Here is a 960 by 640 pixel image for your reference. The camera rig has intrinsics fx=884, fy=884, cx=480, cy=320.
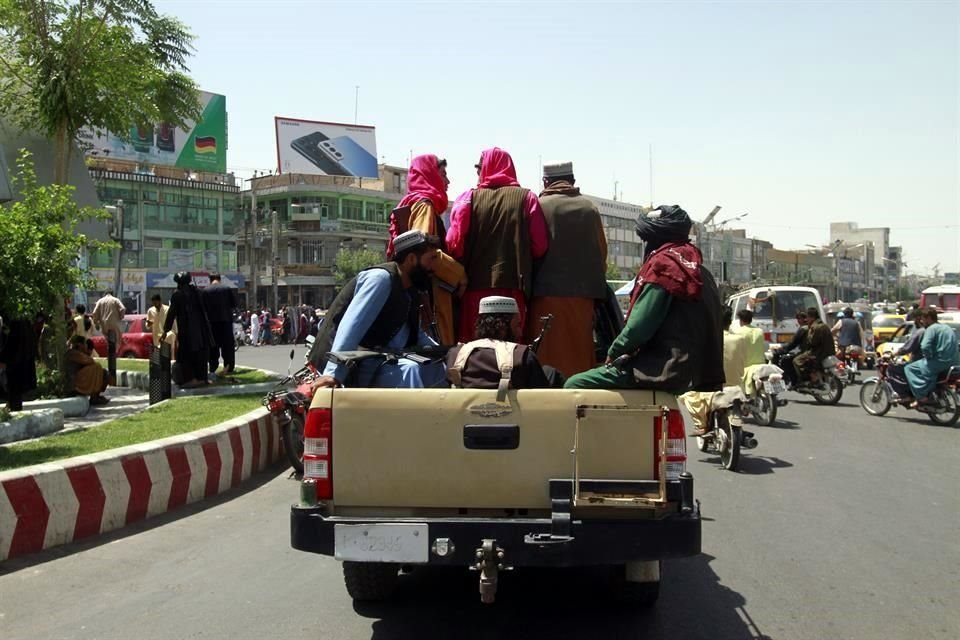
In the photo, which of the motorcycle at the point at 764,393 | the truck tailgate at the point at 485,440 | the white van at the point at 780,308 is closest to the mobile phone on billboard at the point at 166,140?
the white van at the point at 780,308

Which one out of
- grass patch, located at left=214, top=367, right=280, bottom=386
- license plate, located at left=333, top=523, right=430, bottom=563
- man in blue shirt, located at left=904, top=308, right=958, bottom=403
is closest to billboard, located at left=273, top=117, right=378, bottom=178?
grass patch, located at left=214, top=367, right=280, bottom=386

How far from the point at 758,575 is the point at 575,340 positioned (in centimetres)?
190

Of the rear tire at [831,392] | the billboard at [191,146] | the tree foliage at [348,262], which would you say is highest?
the billboard at [191,146]

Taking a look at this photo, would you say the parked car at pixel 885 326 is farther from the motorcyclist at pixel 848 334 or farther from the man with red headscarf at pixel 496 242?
the man with red headscarf at pixel 496 242

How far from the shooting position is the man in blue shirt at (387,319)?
475 centimetres

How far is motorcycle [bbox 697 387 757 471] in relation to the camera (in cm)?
948

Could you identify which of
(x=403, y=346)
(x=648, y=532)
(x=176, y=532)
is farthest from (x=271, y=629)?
(x=176, y=532)

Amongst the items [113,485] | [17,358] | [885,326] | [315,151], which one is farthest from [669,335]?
[315,151]

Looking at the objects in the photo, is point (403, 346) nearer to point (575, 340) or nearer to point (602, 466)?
point (575, 340)

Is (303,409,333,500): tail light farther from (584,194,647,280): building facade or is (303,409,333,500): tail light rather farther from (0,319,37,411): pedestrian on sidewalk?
(584,194,647,280): building facade

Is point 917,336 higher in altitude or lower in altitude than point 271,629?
higher

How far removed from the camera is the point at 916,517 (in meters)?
7.43

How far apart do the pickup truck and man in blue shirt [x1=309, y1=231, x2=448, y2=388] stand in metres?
0.60

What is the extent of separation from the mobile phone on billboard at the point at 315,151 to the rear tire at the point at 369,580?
53068 millimetres
